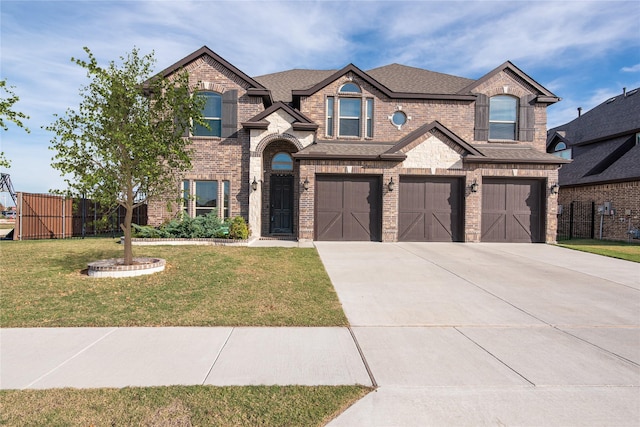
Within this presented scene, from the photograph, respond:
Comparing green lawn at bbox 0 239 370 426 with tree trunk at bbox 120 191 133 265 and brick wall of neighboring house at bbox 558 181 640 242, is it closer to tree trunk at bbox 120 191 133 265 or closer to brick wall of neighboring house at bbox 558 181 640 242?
tree trunk at bbox 120 191 133 265

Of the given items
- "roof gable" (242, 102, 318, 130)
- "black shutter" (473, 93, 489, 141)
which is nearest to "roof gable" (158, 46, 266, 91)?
"roof gable" (242, 102, 318, 130)

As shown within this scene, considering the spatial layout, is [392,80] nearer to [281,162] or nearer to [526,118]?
[526,118]

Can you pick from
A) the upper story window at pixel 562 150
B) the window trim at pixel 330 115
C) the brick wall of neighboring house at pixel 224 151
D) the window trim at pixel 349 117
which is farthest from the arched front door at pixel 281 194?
the upper story window at pixel 562 150

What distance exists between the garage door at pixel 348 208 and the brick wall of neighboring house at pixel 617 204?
12.5 m

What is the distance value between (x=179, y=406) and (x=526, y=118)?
17.8 metres

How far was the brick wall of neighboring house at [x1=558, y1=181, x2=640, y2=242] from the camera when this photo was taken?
1609 centimetres

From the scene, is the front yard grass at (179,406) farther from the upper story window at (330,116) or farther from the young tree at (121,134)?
the upper story window at (330,116)

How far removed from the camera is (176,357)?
152 inches

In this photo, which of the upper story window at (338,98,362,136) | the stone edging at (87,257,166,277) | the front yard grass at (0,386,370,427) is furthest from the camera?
the upper story window at (338,98,362,136)

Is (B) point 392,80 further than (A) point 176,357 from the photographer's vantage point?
Yes

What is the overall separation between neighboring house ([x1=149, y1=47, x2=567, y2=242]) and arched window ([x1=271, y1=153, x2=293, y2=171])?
46mm

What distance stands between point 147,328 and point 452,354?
13.3ft

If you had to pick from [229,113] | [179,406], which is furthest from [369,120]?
[179,406]

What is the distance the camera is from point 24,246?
37.1 ft
